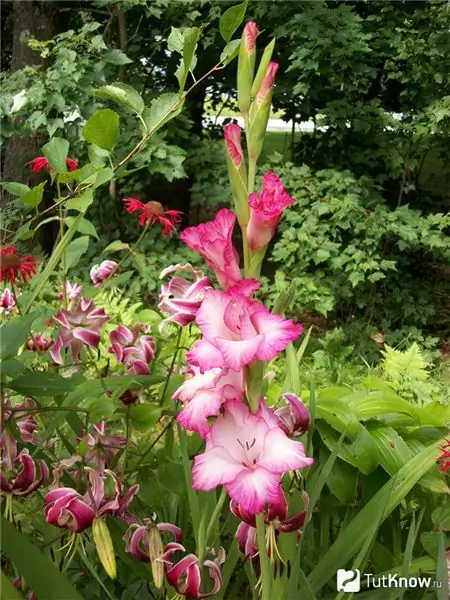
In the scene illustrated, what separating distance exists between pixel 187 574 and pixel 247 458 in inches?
9.6

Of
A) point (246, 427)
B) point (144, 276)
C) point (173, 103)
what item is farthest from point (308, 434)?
point (144, 276)

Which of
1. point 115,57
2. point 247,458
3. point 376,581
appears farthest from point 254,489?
point 115,57

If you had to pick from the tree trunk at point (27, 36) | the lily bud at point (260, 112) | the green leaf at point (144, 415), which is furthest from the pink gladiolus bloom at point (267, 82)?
the tree trunk at point (27, 36)

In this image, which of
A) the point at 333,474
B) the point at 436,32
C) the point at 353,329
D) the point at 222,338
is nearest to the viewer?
the point at 222,338

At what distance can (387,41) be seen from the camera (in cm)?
321

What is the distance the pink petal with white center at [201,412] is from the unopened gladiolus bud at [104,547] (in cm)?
24

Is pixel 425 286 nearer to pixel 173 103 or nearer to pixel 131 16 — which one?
pixel 131 16

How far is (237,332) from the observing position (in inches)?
22.2

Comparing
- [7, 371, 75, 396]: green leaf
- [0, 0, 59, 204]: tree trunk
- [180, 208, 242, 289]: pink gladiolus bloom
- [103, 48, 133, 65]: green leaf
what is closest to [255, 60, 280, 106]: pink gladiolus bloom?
[180, 208, 242, 289]: pink gladiolus bloom

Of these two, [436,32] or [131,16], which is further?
[131,16]

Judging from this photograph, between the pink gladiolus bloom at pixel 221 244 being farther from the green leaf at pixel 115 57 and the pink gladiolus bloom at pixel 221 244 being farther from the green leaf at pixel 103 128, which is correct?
the green leaf at pixel 115 57

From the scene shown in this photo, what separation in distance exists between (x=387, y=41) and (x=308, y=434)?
2.81 meters

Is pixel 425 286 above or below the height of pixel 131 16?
below

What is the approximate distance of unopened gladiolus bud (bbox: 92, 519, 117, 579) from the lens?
0.71m
